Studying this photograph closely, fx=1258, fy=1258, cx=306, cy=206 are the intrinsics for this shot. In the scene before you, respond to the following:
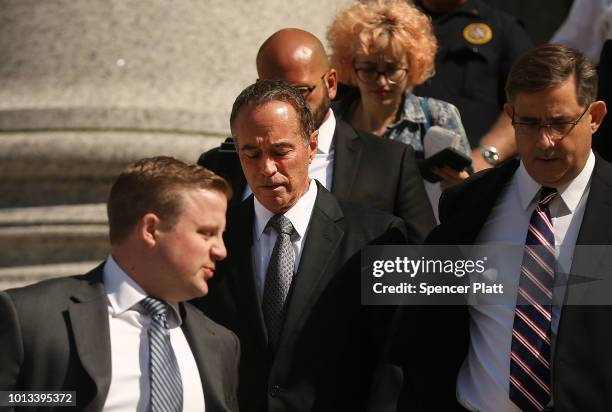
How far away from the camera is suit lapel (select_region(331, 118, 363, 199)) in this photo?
16.3 ft

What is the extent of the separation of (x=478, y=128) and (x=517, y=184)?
5.59 feet

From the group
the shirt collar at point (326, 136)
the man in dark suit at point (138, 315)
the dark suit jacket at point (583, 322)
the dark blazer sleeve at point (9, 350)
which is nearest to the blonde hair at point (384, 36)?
the shirt collar at point (326, 136)

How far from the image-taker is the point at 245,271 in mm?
4449

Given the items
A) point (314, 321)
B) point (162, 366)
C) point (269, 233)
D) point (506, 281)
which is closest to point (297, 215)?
point (269, 233)

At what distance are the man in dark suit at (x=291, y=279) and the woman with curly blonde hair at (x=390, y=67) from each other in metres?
0.91

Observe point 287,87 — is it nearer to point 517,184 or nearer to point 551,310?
point 517,184

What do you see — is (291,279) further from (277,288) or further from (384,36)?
(384,36)

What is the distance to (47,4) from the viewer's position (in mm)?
6254

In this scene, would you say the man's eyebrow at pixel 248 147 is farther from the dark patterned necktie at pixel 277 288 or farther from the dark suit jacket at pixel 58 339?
the dark suit jacket at pixel 58 339

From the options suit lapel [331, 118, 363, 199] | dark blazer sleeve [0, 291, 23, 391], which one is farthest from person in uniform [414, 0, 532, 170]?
dark blazer sleeve [0, 291, 23, 391]

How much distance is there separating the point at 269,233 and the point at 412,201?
70 cm

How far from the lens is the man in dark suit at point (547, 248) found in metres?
4.02

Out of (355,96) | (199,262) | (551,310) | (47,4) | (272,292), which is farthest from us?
(47,4)

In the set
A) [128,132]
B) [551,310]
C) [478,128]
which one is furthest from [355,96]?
[551,310]
